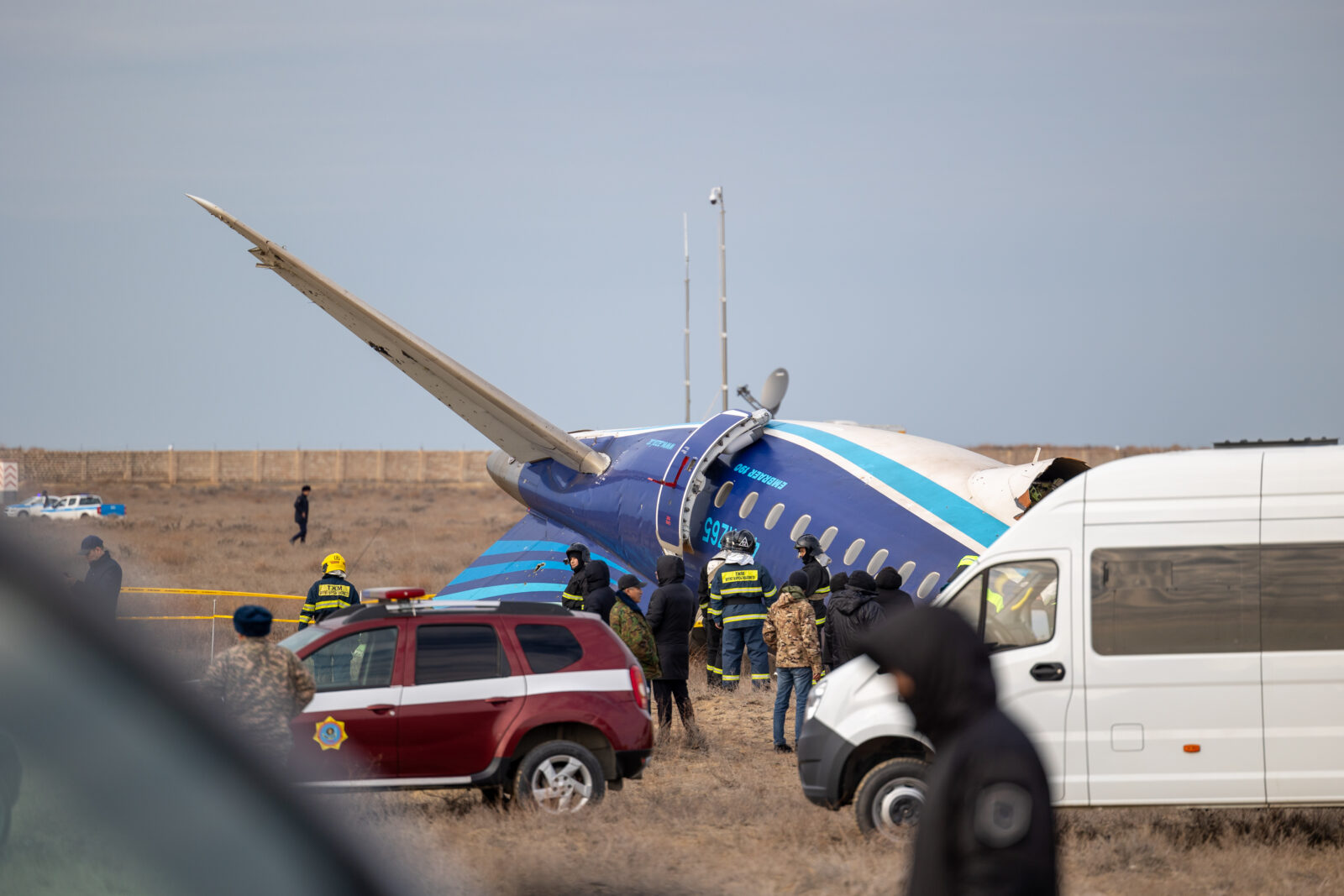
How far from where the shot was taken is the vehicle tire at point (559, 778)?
9.34m

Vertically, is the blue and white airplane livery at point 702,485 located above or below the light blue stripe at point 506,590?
above

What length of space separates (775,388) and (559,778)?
34.5 feet

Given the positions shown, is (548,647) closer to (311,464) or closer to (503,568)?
(503,568)

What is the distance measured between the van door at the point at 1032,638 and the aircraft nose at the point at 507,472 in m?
13.9

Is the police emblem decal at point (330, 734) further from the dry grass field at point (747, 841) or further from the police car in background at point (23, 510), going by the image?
the police car in background at point (23, 510)

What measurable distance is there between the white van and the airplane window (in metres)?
6.94

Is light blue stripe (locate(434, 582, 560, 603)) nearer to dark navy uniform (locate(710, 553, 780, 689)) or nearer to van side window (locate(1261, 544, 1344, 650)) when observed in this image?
dark navy uniform (locate(710, 553, 780, 689))

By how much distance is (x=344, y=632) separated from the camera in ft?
31.1

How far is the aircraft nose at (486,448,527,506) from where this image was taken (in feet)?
74.3

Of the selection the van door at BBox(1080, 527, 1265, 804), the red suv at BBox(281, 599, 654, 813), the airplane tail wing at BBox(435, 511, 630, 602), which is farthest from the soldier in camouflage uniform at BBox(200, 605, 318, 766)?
the airplane tail wing at BBox(435, 511, 630, 602)

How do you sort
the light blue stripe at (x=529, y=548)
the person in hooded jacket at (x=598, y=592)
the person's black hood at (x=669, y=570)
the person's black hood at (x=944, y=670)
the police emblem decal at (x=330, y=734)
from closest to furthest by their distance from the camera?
the person's black hood at (x=944, y=670)
the police emblem decal at (x=330, y=734)
the person's black hood at (x=669, y=570)
the person in hooded jacket at (x=598, y=592)
the light blue stripe at (x=529, y=548)

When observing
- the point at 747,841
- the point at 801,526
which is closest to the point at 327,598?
the point at 747,841

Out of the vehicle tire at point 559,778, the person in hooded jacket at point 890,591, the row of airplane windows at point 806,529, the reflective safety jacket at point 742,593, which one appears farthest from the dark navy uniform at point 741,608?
the vehicle tire at point 559,778

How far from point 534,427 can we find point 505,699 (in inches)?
460
